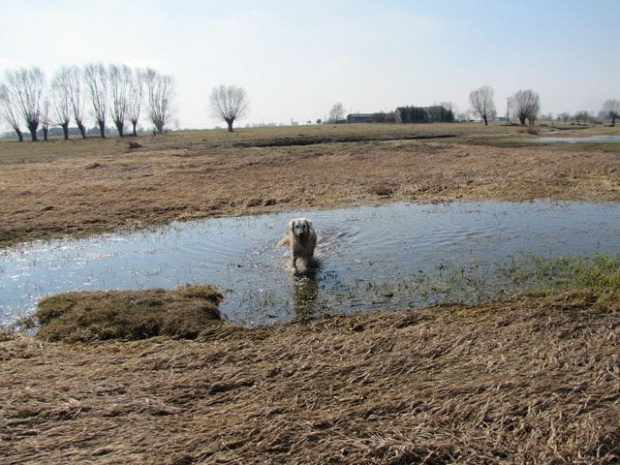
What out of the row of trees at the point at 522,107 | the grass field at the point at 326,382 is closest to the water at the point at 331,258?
the grass field at the point at 326,382

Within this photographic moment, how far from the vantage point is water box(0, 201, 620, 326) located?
31.4ft

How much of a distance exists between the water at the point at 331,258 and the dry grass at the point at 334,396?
187 centimetres

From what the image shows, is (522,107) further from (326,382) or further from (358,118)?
(326,382)

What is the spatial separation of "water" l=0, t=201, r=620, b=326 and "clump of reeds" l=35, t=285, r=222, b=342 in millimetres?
583

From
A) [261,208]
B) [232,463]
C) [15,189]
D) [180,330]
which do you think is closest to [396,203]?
[261,208]

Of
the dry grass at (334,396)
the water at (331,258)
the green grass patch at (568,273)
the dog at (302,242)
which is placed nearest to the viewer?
the dry grass at (334,396)

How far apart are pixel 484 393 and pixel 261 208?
14.9 metres

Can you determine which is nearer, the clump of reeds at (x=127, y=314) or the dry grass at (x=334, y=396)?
the dry grass at (x=334, y=396)

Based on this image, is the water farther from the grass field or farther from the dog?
the grass field

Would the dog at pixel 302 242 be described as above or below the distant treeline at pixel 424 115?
below

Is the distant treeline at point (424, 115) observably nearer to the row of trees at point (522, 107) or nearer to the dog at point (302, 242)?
the row of trees at point (522, 107)

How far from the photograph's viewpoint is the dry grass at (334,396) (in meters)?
4.65

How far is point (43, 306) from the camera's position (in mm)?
9195

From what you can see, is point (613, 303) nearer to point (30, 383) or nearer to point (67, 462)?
point (67, 462)
